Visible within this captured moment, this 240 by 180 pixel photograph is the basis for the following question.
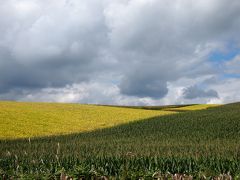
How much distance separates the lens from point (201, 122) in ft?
130

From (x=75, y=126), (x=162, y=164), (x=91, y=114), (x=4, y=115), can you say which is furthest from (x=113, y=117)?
(x=162, y=164)

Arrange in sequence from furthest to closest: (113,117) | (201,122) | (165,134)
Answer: (113,117), (201,122), (165,134)

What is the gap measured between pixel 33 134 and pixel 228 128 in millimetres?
17341

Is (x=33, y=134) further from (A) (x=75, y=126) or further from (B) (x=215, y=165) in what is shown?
(B) (x=215, y=165)

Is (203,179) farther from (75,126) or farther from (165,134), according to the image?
(75,126)

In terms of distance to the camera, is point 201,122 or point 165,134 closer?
point 165,134

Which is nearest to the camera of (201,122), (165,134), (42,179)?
(42,179)

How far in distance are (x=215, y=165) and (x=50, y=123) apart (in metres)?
33.8

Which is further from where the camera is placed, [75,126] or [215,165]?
[75,126]

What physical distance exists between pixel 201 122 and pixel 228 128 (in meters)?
5.98

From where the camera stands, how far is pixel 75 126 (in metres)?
43.0

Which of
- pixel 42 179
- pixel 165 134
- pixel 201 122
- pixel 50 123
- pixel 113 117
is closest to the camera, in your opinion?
pixel 42 179

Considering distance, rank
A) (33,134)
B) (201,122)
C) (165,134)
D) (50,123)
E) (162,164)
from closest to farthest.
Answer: (162,164), (165,134), (33,134), (201,122), (50,123)

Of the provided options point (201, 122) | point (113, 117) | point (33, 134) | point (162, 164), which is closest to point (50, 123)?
point (33, 134)
